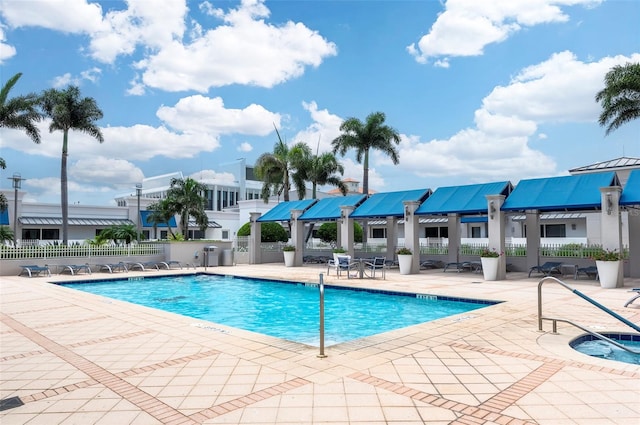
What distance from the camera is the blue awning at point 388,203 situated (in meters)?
22.5

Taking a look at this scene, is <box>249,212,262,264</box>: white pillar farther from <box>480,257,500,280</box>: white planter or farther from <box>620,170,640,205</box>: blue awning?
<box>620,170,640,205</box>: blue awning

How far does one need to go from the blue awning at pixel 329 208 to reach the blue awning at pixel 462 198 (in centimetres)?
508

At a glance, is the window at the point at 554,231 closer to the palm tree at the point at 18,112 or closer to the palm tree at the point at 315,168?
the palm tree at the point at 315,168

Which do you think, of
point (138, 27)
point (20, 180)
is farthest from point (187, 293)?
point (20, 180)

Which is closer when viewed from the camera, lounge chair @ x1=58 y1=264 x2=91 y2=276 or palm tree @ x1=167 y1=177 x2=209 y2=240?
lounge chair @ x1=58 y1=264 x2=91 y2=276

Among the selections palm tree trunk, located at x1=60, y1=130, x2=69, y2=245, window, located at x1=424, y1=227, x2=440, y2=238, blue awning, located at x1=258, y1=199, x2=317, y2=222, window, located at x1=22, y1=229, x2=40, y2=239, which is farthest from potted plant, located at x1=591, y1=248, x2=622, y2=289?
window, located at x1=22, y1=229, x2=40, y2=239

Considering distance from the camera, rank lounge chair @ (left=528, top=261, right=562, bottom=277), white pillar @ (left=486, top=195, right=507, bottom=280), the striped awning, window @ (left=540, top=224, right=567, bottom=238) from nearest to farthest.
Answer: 1. lounge chair @ (left=528, top=261, right=562, bottom=277)
2. white pillar @ (left=486, top=195, right=507, bottom=280)
3. window @ (left=540, top=224, right=567, bottom=238)
4. the striped awning

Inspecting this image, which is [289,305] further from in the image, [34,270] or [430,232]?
[430,232]

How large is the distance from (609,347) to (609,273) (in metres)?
9.27

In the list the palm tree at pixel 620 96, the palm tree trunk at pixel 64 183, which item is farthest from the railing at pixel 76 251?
the palm tree at pixel 620 96

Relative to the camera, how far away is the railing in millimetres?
20608

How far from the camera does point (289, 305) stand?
13953 millimetres

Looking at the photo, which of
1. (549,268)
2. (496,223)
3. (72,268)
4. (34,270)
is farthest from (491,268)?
(34,270)

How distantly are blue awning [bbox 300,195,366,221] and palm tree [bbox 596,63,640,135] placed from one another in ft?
45.0
